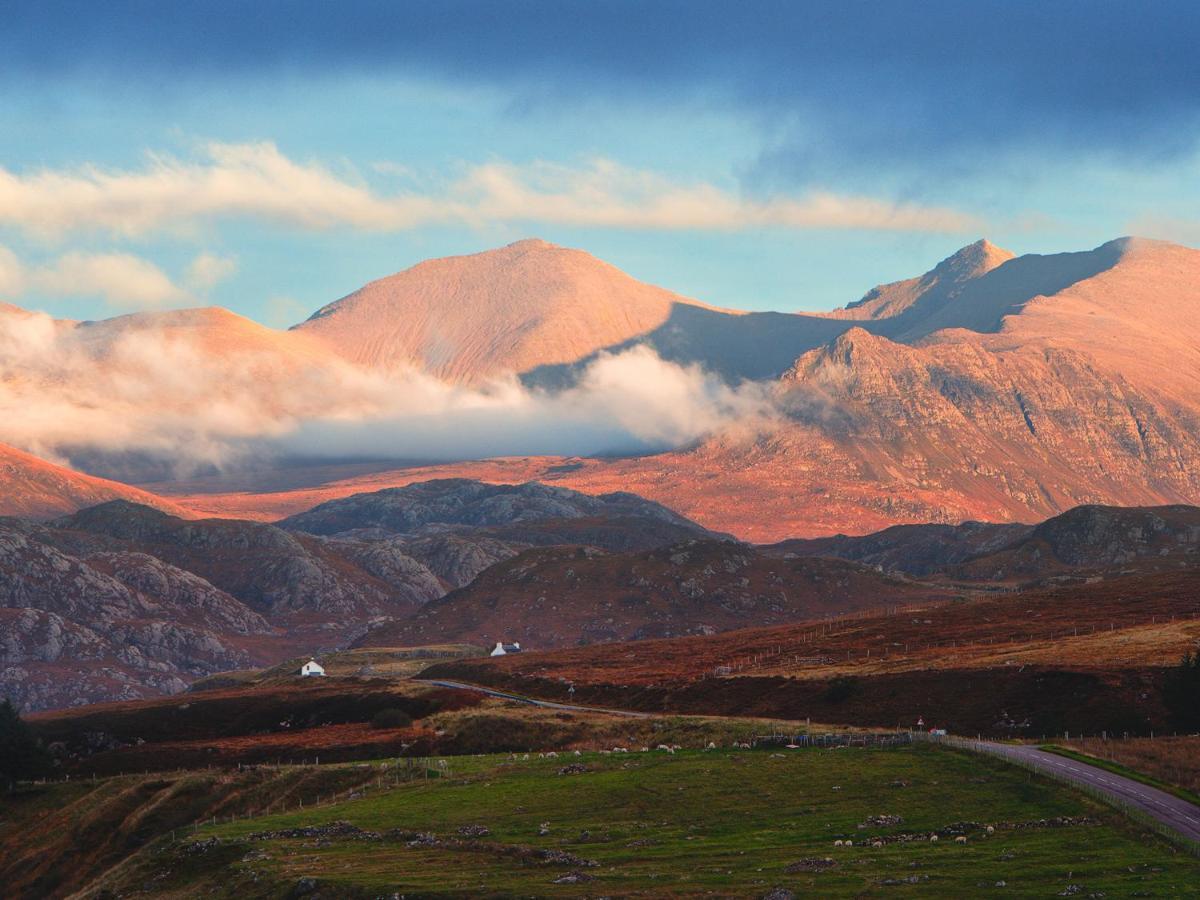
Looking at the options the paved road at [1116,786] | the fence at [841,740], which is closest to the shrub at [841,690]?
the fence at [841,740]

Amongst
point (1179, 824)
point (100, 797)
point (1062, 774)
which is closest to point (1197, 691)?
point (1062, 774)

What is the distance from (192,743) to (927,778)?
402ft

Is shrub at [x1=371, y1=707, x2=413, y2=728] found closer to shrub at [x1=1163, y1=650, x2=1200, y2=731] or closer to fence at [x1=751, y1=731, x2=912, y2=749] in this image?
fence at [x1=751, y1=731, x2=912, y2=749]

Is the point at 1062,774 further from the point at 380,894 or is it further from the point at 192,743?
the point at 192,743

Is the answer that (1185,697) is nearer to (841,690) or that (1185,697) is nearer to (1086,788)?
(841,690)

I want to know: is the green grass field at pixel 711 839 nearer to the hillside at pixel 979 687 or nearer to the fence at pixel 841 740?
the fence at pixel 841 740

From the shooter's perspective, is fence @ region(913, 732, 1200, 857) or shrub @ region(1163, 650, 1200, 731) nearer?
fence @ region(913, 732, 1200, 857)

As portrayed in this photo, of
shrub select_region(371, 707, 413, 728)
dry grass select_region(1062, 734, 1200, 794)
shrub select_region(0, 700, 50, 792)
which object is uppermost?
dry grass select_region(1062, 734, 1200, 794)

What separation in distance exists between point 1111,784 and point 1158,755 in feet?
39.3

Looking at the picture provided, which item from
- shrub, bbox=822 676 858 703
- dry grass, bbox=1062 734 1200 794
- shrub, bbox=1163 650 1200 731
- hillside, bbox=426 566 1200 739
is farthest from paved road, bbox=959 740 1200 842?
shrub, bbox=822 676 858 703

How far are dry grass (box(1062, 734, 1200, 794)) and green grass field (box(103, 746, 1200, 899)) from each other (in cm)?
805

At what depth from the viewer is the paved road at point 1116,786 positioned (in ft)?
218

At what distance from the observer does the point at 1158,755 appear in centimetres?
→ 8650

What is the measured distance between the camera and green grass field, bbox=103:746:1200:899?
189 ft
